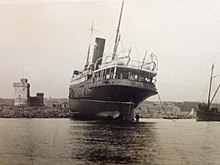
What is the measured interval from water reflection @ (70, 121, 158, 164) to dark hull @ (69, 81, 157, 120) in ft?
0.44

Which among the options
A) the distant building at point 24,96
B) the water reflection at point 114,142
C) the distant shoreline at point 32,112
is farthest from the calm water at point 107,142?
the distant building at point 24,96

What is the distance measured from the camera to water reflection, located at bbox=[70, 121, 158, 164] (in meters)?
4.94

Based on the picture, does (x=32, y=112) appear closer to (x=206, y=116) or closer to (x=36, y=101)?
(x=36, y=101)

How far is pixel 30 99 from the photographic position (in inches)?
241

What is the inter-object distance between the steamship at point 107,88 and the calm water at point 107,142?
0.56 feet

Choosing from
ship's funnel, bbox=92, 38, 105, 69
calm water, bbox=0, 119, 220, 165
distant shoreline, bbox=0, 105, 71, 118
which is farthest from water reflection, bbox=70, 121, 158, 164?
ship's funnel, bbox=92, 38, 105, 69

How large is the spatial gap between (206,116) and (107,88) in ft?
4.13

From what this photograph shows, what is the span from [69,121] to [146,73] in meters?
1.49

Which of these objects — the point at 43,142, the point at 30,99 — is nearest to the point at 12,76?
the point at 30,99

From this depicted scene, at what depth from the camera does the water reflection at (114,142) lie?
4.94 m

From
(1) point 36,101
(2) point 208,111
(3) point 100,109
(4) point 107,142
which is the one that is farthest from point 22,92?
(2) point 208,111

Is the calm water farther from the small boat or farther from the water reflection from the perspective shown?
the small boat

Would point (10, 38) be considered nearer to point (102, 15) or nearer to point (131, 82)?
point (102, 15)

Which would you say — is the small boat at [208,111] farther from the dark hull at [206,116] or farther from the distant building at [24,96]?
the distant building at [24,96]
